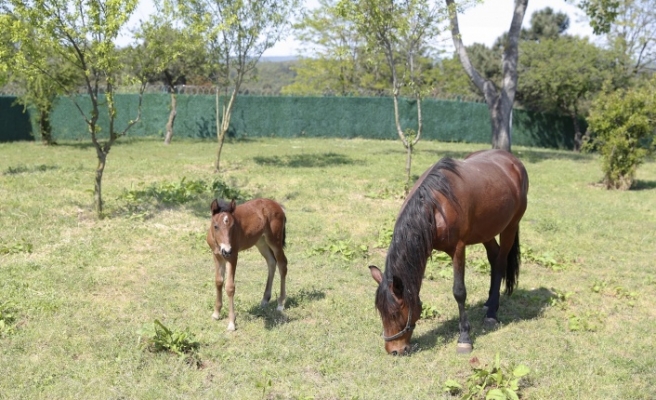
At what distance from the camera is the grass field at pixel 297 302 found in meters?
5.40

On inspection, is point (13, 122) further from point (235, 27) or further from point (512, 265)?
point (512, 265)

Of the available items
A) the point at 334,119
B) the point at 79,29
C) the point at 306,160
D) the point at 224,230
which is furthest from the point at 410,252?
the point at 334,119

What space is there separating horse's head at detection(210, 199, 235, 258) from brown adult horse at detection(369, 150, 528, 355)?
4.58 ft

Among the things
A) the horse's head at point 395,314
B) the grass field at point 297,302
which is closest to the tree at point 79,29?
the grass field at point 297,302

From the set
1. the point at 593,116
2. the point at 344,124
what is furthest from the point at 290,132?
the point at 593,116

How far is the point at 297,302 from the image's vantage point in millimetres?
7328

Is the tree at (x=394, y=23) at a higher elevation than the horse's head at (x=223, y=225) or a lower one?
higher

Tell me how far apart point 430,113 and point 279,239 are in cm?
2357

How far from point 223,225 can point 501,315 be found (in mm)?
3372

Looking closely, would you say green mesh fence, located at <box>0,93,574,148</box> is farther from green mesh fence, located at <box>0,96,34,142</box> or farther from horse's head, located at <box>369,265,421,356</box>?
horse's head, located at <box>369,265,421,356</box>

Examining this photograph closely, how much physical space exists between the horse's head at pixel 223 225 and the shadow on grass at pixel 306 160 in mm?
11726

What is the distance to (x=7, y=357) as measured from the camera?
563cm

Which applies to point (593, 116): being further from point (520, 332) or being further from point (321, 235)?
point (520, 332)

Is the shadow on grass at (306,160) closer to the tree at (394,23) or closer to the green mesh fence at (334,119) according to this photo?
the tree at (394,23)
